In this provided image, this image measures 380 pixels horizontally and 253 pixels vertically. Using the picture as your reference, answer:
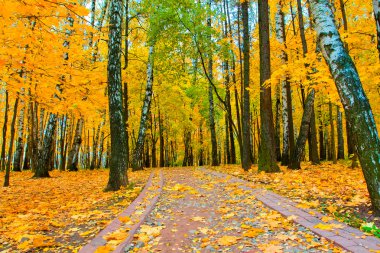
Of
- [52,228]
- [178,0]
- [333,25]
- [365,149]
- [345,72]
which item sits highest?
[178,0]

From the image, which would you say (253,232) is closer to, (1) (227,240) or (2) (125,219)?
(1) (227,240)

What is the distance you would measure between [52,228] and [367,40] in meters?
13.3

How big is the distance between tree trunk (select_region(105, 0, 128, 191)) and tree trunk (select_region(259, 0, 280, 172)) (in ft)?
16.7

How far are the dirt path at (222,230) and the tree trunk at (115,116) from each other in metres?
2.30

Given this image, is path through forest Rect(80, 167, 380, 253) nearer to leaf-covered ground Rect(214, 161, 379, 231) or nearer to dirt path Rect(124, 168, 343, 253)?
dirt path Rect(124, 168, 343, 253)

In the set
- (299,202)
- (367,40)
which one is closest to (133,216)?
(299,202)

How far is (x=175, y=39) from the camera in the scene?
1361 centimetres

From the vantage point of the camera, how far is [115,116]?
8086 mm

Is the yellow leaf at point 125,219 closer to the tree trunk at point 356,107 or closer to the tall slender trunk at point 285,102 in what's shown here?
the tree trunk at point 356,107

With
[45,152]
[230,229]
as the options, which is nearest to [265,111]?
[230,229]

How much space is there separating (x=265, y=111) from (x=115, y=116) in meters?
5.54

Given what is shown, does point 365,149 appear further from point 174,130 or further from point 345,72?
point 174,130

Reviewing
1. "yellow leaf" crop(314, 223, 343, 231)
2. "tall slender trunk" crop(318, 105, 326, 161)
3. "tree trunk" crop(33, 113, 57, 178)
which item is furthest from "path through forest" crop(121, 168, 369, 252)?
"tall slender trunk" crop(318, 105, 326, 161)

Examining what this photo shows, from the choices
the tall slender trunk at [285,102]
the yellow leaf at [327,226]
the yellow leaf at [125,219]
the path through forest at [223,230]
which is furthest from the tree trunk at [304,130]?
the yellow leaf at [125,219]
